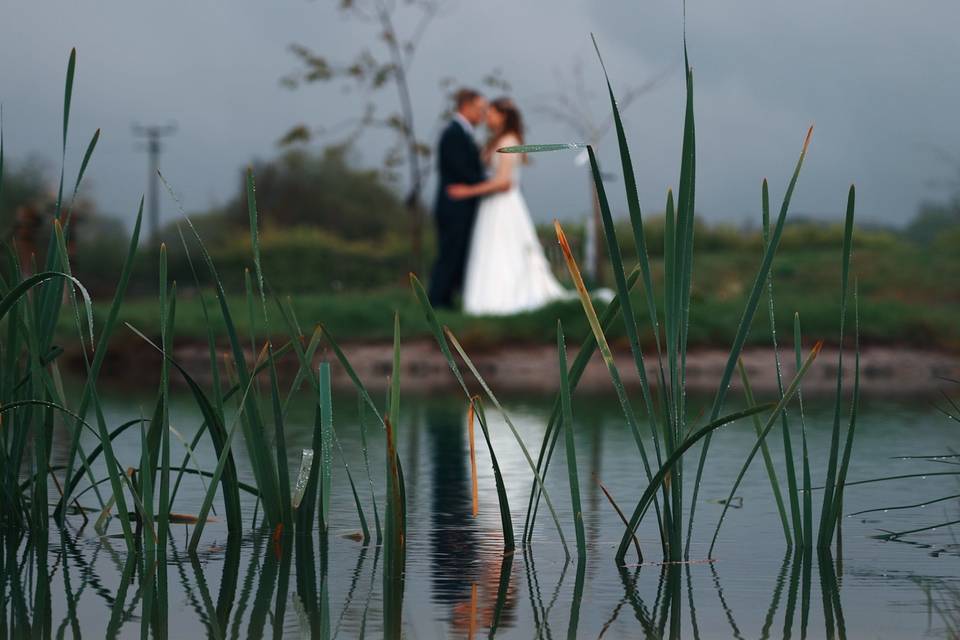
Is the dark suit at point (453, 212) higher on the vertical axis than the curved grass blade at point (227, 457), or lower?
higher

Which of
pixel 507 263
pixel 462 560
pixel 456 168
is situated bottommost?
pixel 462 560

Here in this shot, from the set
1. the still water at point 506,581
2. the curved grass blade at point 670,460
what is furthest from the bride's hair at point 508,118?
the curved grass blade at point 670,460

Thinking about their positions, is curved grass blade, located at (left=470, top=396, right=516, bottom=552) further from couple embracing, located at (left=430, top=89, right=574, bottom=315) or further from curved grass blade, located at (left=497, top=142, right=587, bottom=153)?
couple embracing, located at (left=430, top=89, right=574, bottom=315)

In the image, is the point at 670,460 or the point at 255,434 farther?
the point at 255,434

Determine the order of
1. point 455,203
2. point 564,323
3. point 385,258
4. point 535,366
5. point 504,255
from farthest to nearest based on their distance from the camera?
point 385,258 → point 455,203 → point 504,255 → point 564,323 → point 535,366

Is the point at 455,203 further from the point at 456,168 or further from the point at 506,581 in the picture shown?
the point at 506,581

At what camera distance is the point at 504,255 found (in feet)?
50.8

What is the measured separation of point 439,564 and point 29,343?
99cm

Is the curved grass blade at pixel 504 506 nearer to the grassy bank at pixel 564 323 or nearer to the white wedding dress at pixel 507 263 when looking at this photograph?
the grassy bank at pixel 564 323

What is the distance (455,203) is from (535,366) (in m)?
3.82

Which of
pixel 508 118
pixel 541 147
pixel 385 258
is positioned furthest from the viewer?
pixel 385 258

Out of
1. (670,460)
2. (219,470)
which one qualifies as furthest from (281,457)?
(670,460)

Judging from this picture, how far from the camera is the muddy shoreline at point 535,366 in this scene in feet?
39.1

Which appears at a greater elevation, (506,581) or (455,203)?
(455,203)
